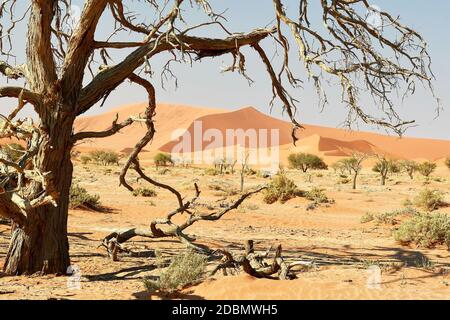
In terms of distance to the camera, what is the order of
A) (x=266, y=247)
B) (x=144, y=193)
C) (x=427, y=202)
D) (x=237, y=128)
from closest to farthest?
(x=266, y=247) → (x=427, y=202) → (x=144, y=193) → (x=237, y=128)

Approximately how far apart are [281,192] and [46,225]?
1537 cm

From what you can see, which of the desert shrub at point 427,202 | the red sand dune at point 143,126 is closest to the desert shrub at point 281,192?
the desert shrub at point 427,202

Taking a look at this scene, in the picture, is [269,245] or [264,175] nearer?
[269,245]

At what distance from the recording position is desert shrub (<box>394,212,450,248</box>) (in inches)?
437

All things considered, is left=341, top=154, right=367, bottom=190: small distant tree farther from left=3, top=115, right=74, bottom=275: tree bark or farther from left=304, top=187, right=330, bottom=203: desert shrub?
left=3, top=115, right=74, bottom=275: tree bark

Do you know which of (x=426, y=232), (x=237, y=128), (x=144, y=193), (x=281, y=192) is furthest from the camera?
(x=237, y=128)

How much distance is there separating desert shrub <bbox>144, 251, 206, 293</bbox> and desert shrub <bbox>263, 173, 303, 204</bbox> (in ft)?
50.8

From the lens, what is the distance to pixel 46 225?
6.86 meters

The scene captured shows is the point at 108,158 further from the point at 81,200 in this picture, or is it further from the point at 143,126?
the point at 143,126

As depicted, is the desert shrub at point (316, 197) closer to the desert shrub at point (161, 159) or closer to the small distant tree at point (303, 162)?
the small distant tree at point (303, 162)

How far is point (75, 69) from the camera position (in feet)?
23.3

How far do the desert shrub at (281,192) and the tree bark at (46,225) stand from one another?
15.0 meters

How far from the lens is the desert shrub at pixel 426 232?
11094 millimetres

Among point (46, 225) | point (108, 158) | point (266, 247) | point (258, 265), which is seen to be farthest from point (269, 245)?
point (108, 158)
